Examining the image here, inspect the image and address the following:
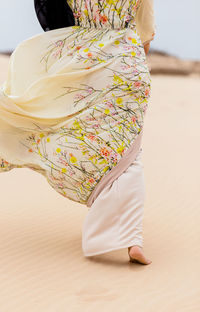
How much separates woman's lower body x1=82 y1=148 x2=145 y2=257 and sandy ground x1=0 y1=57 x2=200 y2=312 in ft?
0.72

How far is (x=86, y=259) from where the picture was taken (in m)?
4.90

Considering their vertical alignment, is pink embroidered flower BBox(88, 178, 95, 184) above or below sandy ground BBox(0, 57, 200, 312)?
above

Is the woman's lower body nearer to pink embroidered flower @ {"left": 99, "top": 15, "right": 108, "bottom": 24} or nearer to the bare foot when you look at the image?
the bare foot

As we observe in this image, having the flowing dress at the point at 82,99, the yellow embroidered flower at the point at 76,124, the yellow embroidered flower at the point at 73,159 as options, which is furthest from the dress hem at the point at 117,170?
the yellow embroidered flower at the point at 76,124

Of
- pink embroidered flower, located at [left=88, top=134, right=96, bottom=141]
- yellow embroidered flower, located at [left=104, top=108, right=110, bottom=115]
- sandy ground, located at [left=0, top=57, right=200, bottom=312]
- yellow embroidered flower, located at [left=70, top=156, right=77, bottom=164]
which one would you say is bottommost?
sandy ground, located at [left=0, top=57, right=200, bottom=312]

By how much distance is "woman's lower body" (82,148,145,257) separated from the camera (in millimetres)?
4621

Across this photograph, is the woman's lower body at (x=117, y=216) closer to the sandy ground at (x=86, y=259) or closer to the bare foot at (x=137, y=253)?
the bare foot at (x=137, y=253)

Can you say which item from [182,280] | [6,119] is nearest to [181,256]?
[182,280]

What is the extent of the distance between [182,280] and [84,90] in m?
1.63

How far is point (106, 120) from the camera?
4.70 m

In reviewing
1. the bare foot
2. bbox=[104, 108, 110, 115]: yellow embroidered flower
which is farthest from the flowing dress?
the bare foot

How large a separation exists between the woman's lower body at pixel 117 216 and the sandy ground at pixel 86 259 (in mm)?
221

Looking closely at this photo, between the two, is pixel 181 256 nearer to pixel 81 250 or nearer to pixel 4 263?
pixel 81 250

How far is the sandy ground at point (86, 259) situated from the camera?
13.1 feet
